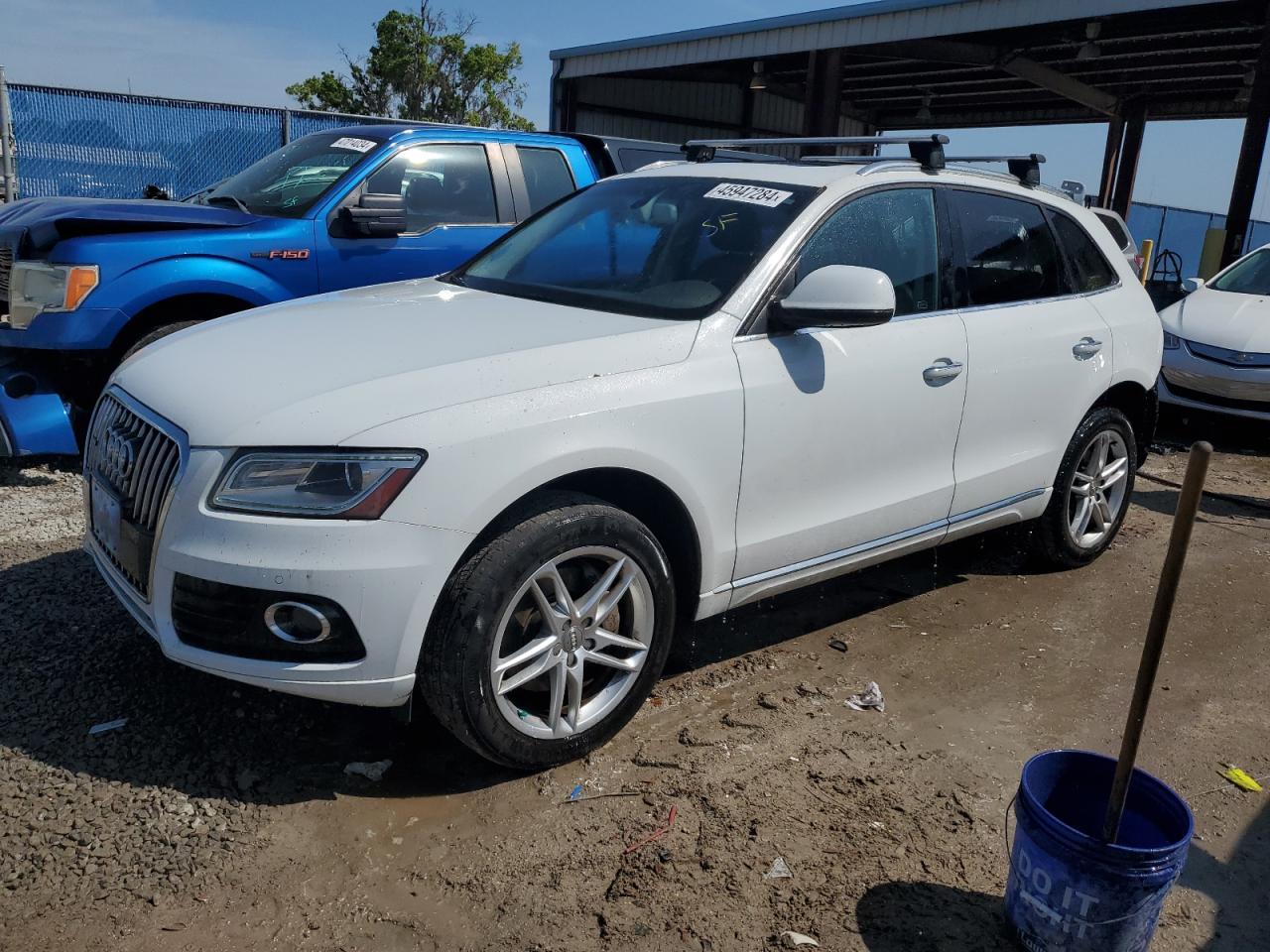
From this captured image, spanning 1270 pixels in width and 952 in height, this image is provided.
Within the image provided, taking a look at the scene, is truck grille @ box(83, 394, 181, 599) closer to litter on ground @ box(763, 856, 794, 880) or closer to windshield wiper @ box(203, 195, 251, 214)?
litter on ground @ box(763, 856, 794, 880)

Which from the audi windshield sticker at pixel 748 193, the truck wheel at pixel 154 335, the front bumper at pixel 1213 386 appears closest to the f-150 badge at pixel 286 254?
the truck wheel at pixel 154 335

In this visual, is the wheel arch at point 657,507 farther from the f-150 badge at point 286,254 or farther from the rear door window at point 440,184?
the rear door window at point 440,184

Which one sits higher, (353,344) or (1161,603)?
(353,344)

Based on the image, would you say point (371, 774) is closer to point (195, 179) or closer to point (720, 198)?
point (720, 198)

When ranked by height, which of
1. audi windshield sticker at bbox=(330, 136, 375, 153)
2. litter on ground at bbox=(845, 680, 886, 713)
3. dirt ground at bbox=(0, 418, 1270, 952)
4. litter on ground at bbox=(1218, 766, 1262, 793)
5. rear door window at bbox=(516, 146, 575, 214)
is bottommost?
litter on ground at bbox=(1218, 766, 1262, 793)

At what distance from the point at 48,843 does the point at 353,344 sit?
1511 mm

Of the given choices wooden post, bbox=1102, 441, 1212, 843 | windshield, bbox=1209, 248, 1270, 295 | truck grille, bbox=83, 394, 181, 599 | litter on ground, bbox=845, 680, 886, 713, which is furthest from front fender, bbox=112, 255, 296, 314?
windshield, bbox=1209, 248, 1270, 295

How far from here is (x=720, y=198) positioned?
3785mm

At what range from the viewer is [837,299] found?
321cm

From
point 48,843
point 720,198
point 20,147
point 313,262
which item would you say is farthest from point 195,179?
point 48,843

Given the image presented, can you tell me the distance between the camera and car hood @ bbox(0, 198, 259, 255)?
5.16 meters

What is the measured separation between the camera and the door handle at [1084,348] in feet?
14.5

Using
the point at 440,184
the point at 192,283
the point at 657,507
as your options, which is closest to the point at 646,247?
the point at 657,507

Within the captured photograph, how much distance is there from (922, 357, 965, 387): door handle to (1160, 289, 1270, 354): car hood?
534 centimetres
